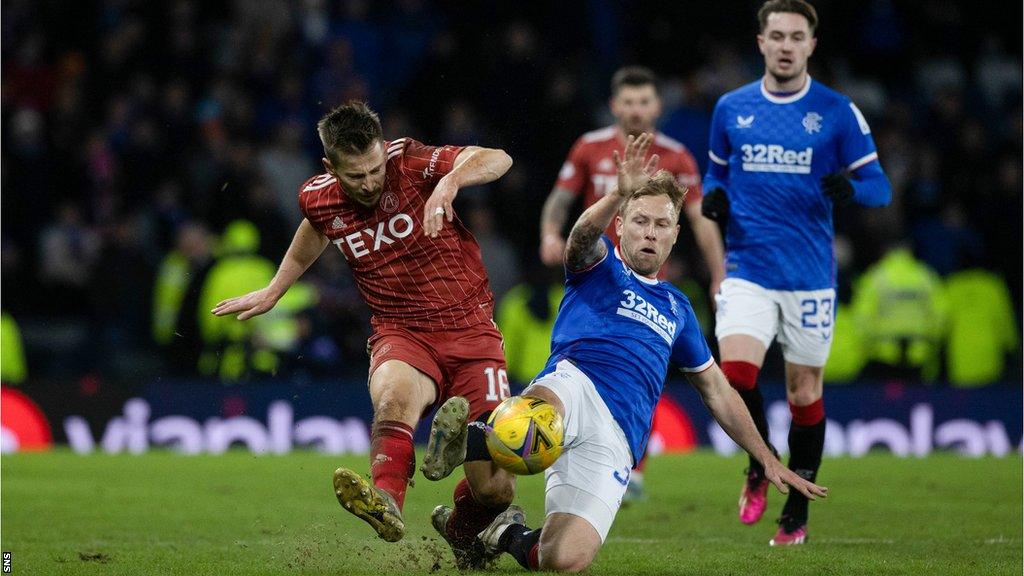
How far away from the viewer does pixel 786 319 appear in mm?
8305

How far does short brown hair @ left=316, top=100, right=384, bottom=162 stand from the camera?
652cm

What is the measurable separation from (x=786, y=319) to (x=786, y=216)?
563 mm

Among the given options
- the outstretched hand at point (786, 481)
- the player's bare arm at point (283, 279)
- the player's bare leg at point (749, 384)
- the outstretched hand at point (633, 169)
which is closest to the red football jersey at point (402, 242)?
the player's bare arm at point (283, 279)

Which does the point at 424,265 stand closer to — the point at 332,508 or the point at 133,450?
the point at 332,508

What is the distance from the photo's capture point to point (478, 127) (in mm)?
17078

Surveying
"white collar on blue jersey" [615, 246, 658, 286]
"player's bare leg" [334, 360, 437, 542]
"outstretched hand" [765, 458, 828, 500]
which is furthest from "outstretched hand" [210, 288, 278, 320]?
"outstretched hand" [765, 458, 828, 500]

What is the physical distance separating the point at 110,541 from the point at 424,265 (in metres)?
2.40

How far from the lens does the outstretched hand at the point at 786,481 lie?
6344 millimetres

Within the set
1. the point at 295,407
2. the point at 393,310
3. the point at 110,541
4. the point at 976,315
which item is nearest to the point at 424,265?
the point at 393,310

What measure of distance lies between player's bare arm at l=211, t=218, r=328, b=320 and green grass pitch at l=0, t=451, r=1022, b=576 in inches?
45.5

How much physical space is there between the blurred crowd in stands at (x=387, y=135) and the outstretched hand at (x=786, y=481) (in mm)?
8292

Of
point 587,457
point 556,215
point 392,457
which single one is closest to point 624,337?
point 587,457

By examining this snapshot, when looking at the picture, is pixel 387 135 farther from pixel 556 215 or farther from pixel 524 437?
pixel 524 437

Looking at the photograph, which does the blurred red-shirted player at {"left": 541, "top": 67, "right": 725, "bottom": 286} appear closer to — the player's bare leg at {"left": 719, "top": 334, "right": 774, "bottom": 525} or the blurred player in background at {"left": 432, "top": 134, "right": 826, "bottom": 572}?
the player's bare leg at {"left": 719, "top": 334, "right": 774, "bottom": 525}
